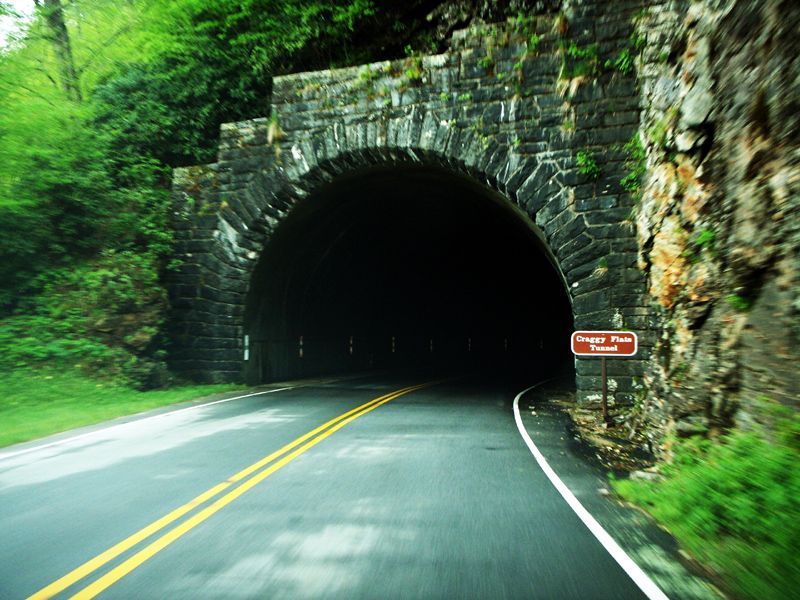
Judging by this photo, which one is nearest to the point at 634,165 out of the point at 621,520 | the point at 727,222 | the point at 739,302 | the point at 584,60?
the point at 584,60

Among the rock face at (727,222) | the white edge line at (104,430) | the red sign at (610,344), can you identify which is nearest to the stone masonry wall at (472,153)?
the red sign at (610,344)

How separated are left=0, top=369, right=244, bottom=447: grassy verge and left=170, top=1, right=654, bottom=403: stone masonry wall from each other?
133 inches

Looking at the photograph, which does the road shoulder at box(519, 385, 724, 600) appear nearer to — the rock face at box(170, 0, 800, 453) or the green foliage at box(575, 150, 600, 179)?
the rock face at box(170, 0, 800, 453)

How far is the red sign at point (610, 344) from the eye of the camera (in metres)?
12.1

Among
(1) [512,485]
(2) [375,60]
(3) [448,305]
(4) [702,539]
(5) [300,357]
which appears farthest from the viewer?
(3) [448,305]

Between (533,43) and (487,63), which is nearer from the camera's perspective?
(533,43)

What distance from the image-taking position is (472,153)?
14.9m

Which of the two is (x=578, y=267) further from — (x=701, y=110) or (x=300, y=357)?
(x=300, y=357)

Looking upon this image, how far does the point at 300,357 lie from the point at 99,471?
15.0 meters

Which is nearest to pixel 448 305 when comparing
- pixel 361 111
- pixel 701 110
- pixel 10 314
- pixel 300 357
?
pixel 300 357

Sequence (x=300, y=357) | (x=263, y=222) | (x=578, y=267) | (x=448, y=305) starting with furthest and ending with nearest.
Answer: (x=448, y=305) < (x=300, y=357) < (x=263, y=222) < (x=578, y=267)

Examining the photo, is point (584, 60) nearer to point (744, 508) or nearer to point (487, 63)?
point (487, 63)

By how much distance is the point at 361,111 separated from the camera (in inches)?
631

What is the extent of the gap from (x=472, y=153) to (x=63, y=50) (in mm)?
16406
